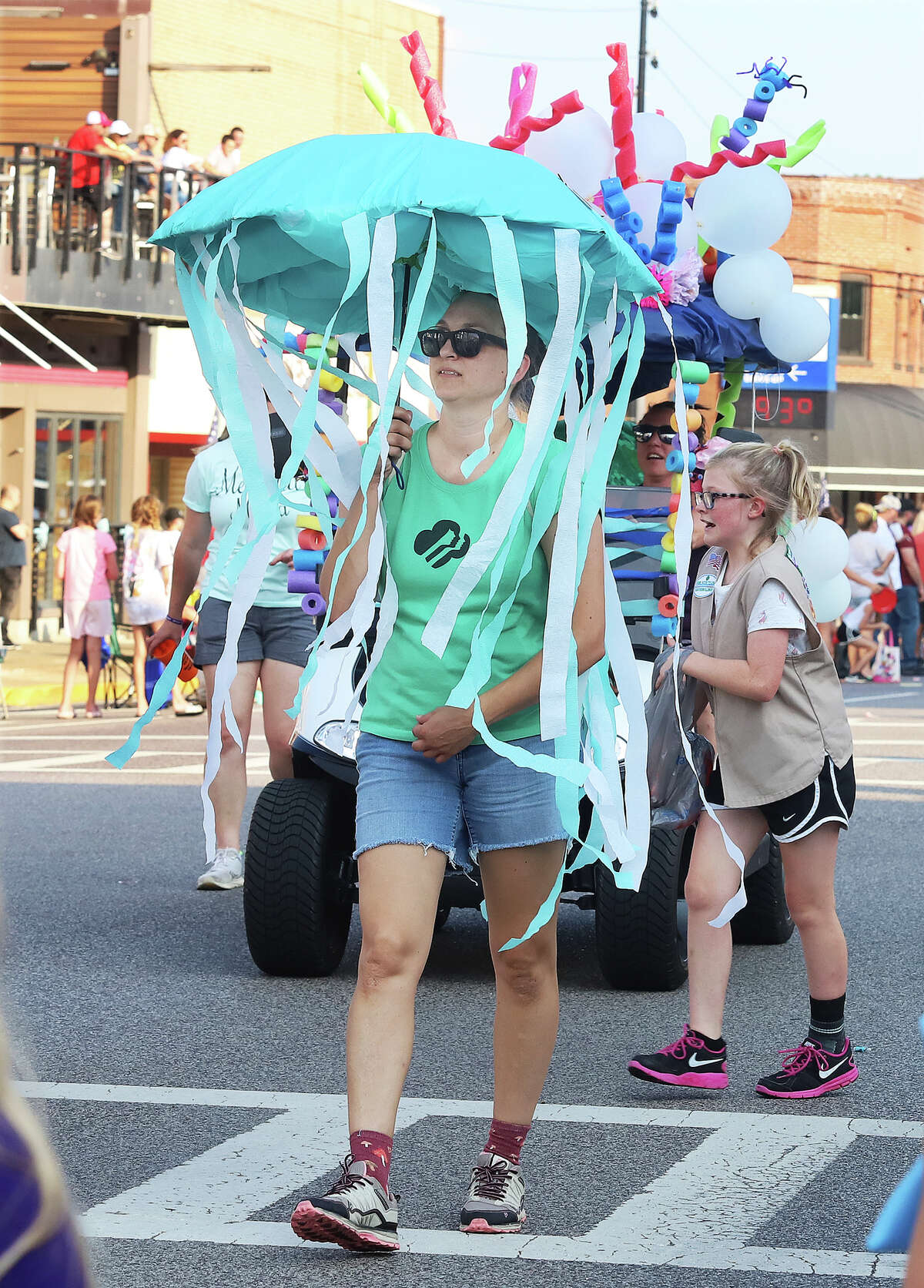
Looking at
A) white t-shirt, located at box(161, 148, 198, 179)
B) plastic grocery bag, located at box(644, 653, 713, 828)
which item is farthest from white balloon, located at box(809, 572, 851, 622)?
white t-shirt, located at box(161, 148, 198, 179)

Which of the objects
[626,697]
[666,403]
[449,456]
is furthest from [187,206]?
[666,403]

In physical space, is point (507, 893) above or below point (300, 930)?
above

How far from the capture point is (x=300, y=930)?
6.50m

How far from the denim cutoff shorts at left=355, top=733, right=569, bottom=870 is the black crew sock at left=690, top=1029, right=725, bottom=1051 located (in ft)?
4.10

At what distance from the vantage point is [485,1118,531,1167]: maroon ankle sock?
424 centimetres

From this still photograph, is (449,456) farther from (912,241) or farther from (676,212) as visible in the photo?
(912,241)

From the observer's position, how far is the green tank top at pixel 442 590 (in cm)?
418

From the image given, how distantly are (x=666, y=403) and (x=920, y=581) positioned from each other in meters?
16.2

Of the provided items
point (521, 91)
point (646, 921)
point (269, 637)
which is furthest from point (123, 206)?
point (646, 921)

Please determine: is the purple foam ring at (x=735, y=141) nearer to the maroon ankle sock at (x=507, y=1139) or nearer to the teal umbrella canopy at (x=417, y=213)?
the teal umbrella canopy at (x=417, y=213)

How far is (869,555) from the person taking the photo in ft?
76.5

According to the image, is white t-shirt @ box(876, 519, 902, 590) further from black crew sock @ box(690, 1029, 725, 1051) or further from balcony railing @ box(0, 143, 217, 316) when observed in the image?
black crew sock @ box(690, 1029, 725, 1051)

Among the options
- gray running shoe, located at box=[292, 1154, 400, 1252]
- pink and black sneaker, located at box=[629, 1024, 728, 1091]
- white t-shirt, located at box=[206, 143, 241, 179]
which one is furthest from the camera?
white t-shirt, located at box=[206, 143, 241, 179]

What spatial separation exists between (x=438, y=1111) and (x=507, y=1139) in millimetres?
862
